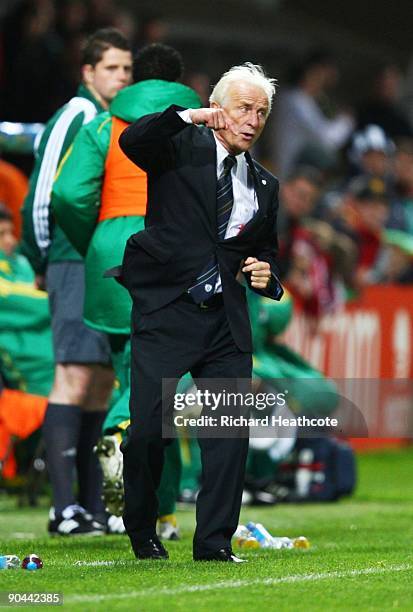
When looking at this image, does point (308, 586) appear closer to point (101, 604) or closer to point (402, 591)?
point (402, 591)

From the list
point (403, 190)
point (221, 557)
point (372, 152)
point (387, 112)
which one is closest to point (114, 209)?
point (221, 557)

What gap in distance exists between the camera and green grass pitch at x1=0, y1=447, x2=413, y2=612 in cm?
558

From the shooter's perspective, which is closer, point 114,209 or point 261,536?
point 261,536

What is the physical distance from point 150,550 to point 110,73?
3010 millimetres

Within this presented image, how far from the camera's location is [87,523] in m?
8.21

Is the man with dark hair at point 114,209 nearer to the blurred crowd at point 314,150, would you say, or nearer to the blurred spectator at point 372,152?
the blurred crowd at point 314,150

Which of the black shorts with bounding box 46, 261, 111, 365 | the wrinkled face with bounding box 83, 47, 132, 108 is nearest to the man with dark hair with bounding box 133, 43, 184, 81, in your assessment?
the wrinkled face with bounding box 83, 47, 132, 108

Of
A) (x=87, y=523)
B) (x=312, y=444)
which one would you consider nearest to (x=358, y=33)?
(x=312, y=444)

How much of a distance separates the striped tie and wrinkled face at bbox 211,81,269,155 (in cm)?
16

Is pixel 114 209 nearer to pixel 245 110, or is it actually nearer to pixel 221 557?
pixel 245 110

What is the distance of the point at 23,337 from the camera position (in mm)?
10898

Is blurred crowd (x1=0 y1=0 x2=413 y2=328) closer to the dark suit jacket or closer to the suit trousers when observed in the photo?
the dark suit jacket

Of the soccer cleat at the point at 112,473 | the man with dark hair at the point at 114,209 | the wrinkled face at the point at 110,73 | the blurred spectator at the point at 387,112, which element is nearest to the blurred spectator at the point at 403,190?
the blurred spectator at the point at 387,112

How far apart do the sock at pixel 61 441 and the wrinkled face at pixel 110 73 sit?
1.67 metres
